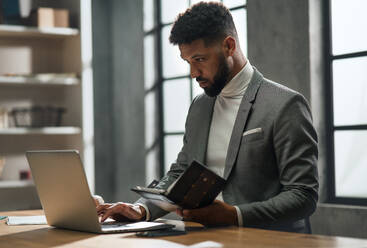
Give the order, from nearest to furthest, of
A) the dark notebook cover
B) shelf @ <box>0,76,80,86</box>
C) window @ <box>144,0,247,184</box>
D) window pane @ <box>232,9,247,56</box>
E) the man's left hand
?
the dark notebook cover
the man's left hand
shelf @ <box>0,76,80,86</box>
window pane @ <box>232,9,247,56</box>
window @ <box>144,0,247,184</box>

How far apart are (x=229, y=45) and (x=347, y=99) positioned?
1.58m

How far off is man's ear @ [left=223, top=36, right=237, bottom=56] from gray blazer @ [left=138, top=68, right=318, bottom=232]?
0.14m

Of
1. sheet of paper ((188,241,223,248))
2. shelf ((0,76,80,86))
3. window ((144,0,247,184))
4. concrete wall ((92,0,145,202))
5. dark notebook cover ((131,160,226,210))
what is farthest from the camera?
concrete wall ((92,0,145,202))

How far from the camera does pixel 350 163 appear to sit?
3.71m

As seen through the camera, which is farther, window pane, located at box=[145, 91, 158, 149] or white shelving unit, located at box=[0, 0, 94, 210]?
window pane, located at box=[145, 91, 158, 149]

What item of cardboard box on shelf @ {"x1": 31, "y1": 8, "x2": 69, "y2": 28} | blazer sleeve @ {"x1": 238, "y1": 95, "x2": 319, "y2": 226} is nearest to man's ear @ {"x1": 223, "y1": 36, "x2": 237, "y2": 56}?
blazer sleeve @ {"x1": 238, "y1": 95, "x2": 319, "y2": 226}

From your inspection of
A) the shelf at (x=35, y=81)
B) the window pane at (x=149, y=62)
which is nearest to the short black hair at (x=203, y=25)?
the shelf at (x=35, y=81)

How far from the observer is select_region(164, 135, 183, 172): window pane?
5242 millimetres

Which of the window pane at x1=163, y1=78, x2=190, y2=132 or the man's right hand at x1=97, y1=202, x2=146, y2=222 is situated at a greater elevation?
the window pane at x1=163, y1=78, x2=190, y2=132

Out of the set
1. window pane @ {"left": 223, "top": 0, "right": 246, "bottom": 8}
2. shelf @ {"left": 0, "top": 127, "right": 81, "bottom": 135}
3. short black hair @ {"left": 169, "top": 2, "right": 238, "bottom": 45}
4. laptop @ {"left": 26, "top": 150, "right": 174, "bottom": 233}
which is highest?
window pane @ {"left": 223, "top": 0, "right": 246, "bottom": 8}

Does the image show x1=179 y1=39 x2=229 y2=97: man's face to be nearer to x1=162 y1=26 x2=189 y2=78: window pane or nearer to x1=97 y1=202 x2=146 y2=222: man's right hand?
x1=97 y1=202 x2=146 y2=222: man's right hand

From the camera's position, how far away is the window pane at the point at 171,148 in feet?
17.2

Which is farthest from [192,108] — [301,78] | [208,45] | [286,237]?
[301,78]

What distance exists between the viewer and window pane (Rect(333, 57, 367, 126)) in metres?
3.64
